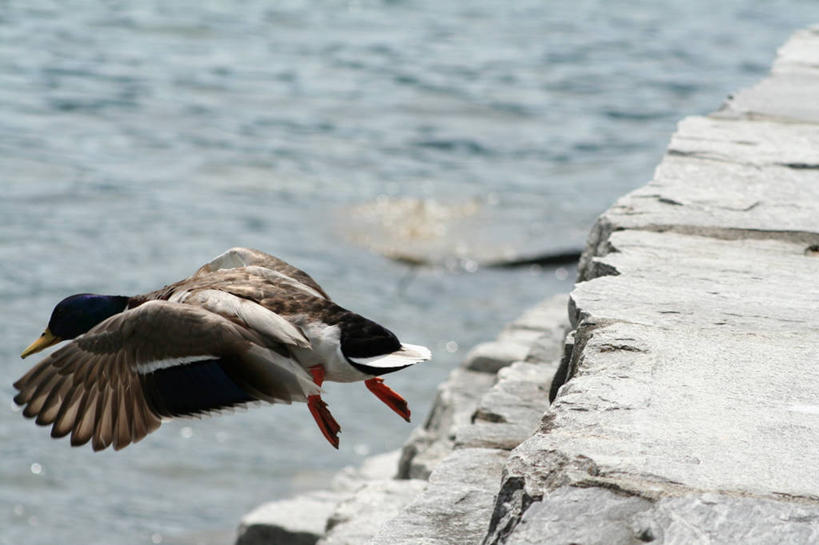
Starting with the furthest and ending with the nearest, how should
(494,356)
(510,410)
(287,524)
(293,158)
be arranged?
1. (293,158)
2. (494,356)
3. (287,524)
4. (510,410)

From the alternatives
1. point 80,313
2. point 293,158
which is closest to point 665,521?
point 80,313

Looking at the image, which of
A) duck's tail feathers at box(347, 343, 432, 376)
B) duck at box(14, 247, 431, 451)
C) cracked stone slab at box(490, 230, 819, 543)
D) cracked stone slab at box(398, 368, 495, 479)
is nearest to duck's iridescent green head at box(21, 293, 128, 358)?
duck at box(14, 247, 431, 451)

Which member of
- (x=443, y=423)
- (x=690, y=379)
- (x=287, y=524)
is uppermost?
(x=690, y=379)

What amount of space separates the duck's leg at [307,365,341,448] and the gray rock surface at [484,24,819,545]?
0.67m

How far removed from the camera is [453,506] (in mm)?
2658

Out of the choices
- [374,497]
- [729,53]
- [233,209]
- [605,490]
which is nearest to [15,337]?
[233,209]

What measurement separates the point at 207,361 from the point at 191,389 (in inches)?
3.7

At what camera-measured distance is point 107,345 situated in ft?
10.6

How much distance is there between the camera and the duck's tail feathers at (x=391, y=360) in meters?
2.98

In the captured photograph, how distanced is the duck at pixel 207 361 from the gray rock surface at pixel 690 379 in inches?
24.0

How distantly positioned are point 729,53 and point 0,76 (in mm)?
9436

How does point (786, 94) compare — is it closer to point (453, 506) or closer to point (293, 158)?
point (453, 506)

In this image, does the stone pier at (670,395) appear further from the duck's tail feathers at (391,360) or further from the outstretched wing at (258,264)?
the outstretched wing at (258,264)

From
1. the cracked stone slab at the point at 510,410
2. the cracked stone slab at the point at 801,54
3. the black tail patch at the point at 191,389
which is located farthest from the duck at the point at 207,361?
the cracked stone slab at the point at 801,54
